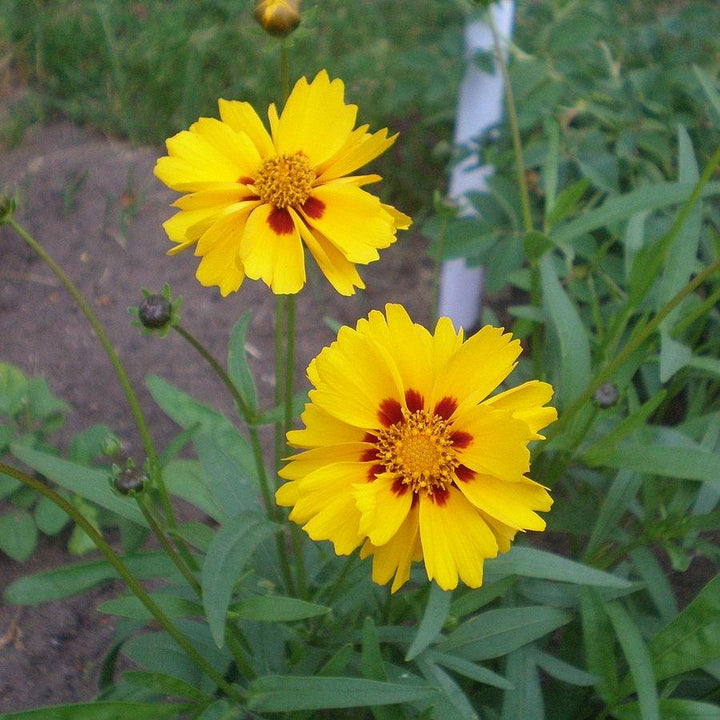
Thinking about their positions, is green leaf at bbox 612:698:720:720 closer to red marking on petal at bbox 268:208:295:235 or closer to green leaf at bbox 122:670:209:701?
green leaf at bbox 122:670:209:701

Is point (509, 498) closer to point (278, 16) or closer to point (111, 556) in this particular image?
point (111, 556)

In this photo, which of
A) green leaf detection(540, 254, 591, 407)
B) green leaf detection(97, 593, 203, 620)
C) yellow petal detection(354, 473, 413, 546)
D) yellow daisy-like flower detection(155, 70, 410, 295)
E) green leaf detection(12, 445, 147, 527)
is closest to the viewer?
yellow petal detection(354, 473, 413, 546)

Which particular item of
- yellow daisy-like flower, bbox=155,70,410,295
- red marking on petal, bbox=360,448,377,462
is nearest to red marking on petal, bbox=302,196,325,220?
yellow daisy-like flower, bbox=155,70,410,295

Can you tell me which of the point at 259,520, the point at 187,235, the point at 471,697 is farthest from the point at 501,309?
the point at 187,235

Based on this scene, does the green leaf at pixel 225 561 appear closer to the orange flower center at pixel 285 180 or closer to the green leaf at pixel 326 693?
the green leaf at pixel 326 693

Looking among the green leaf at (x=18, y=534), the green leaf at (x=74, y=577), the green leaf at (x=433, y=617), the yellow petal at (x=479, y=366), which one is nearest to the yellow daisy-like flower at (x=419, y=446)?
→ the yellow petal at (x=479, y=366)

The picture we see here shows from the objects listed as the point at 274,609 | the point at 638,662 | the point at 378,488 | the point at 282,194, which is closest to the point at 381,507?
Answer: the point at 378,488

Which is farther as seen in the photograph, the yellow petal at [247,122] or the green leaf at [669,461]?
the green leaf at [669,461]
